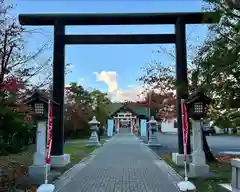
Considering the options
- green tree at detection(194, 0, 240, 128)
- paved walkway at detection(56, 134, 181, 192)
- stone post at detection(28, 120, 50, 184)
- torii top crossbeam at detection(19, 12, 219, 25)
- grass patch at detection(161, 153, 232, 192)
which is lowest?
paved walkway at detection(56, 134, 181, 192)

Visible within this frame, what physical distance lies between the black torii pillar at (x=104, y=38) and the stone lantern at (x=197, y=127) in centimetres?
163

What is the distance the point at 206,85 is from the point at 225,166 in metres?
5.21

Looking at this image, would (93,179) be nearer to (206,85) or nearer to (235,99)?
(206,85)

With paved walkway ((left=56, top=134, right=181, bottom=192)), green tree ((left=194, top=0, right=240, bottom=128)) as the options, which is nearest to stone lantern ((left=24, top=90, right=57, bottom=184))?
paved walkway ((left=56, top=134, right=181, bottom=192))

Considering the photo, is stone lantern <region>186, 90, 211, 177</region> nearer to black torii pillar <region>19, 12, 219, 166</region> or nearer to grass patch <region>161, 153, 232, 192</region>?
grass patch <region>161, 153, 232, 192</region>

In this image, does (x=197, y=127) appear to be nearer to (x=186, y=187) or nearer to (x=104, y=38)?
(x=186, y=187)

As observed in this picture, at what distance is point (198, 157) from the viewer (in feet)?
37.0

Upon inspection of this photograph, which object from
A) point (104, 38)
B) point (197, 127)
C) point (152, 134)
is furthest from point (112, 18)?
point (152, 134)

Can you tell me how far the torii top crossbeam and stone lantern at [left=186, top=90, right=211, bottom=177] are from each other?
3.53 m

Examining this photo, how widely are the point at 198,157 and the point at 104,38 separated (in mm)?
6006

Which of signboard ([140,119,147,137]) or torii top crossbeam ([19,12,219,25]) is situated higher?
torii top crossbeam ([19,12,219,25])

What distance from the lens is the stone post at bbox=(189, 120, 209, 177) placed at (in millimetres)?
11055

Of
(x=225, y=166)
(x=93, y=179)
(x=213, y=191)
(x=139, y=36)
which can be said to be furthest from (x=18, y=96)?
(x=225, y=166)

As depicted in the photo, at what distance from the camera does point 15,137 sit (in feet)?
59.9
